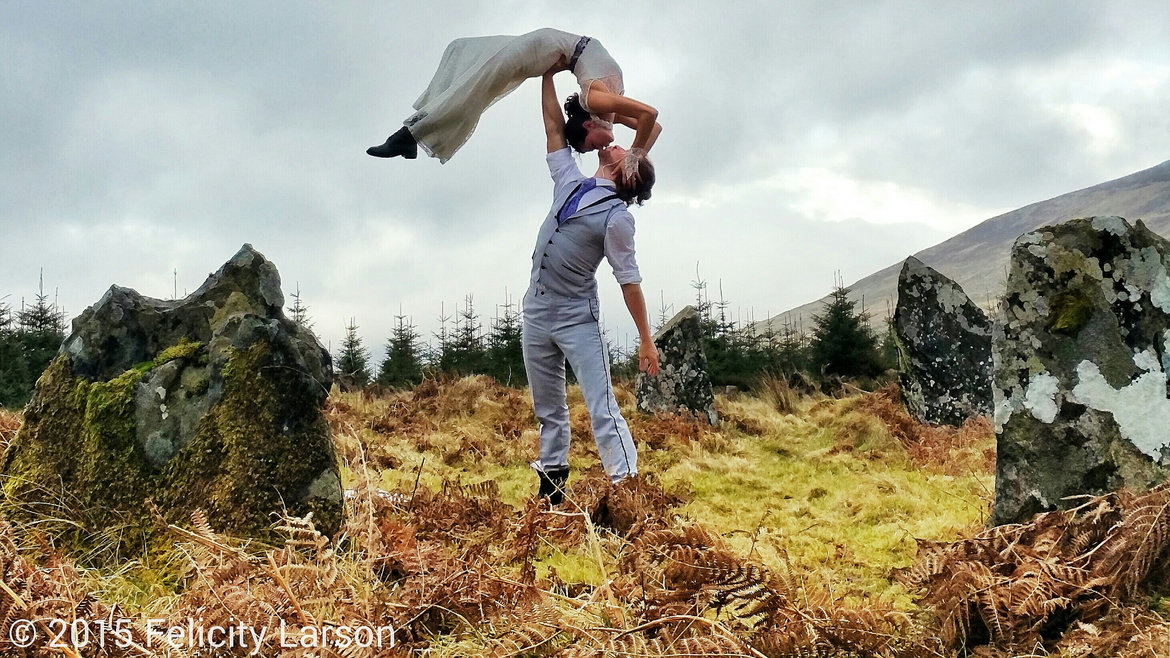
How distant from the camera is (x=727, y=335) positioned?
18.5m

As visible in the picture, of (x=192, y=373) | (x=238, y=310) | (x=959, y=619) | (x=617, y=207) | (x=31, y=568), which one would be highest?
(x=617, y=207)

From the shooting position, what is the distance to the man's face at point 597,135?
4332 mm

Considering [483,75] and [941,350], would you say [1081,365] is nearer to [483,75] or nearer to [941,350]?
[483,75]

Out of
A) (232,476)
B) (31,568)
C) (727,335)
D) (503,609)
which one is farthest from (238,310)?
(727,335)

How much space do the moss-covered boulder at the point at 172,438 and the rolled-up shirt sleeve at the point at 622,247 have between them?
1674 mm

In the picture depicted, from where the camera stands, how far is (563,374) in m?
4.49

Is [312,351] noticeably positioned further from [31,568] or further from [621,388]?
[621,388]

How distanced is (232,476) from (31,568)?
0.79 meters

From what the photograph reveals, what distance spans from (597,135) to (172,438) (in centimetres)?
272

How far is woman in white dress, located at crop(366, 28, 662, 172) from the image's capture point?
3572 millimetres

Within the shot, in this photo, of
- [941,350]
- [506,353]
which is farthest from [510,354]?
[941,350]

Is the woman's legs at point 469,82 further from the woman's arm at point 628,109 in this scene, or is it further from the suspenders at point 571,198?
the suspenders at point 571,198

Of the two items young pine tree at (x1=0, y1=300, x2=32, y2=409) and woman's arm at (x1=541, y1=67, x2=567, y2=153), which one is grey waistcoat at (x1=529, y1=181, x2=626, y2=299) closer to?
woman's arm at (x1=541, y1=67, x2=567, y2=153)

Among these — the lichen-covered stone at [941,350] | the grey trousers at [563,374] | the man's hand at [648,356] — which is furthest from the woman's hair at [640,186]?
the lichen-covered stone at [941,350]
